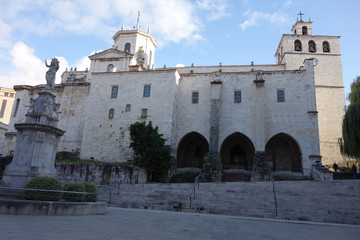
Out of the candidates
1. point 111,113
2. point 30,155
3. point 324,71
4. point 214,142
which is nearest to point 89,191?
point 30,155

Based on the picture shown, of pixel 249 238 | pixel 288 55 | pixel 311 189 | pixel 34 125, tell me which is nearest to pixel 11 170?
pixel 34 125

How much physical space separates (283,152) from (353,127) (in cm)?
804

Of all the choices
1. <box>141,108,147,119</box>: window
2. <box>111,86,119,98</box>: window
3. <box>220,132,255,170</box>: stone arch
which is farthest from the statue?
<box>220,132,255,170</box>: stone arch

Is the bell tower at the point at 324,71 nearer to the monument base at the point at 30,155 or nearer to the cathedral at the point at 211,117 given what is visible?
the cathedral at the point at 211,117

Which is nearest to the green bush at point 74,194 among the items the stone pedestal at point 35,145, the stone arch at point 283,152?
the stone pedestal at point 35,145

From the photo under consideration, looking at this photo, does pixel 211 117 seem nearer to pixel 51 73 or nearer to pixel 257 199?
pixel 257 199

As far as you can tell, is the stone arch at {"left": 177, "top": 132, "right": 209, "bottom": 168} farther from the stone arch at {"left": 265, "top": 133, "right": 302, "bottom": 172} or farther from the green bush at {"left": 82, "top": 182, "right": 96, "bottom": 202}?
the green bush at {"left": 82, "top": 182, "right": 96, "bottom": 202}

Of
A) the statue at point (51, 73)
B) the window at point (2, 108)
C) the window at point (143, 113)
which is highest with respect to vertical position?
the window at point (2, 108)

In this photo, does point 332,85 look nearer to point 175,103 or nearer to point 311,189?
point 175,103

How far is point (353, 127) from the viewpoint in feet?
Result: 60.5

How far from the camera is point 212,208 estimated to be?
13.0 meters

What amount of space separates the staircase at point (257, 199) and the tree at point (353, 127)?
14.0 ft

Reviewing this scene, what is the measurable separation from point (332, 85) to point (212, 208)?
2734 centimetres

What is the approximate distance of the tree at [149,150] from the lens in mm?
21578
